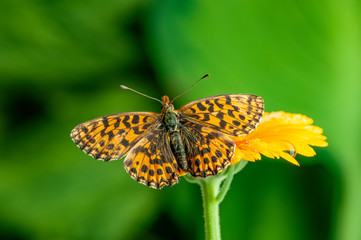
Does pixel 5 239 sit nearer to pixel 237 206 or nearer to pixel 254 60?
pixel 237 206

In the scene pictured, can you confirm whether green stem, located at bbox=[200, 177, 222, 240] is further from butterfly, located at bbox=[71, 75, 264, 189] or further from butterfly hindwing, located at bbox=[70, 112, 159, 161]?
butterfly hindwing, located at bbox=[70, 112, 159, 161]

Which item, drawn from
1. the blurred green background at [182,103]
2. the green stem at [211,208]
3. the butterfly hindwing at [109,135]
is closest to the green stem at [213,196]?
the green stem at [211,208]

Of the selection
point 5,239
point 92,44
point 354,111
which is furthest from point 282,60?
point 5,239

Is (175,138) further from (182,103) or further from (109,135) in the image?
(182,103)

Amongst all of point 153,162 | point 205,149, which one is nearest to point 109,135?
point 153,162

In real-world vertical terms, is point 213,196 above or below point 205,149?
below

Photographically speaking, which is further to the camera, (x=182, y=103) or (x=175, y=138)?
(x=182, y=103)
